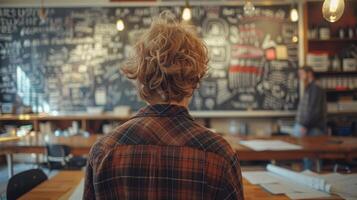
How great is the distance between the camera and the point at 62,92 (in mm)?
5746

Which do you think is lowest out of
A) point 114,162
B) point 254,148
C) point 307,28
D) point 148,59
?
point 254,148

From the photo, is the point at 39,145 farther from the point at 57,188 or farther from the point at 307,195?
the point at 307,195

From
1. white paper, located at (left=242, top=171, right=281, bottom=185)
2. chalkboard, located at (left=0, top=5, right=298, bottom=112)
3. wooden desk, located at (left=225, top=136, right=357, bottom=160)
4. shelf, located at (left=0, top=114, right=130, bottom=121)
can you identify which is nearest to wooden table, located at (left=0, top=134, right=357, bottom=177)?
wooden desk, located at (left=225, top=136, right=357, bottom=160)

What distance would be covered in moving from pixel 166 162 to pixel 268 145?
2241mm

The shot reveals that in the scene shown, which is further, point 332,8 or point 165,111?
point 332,8

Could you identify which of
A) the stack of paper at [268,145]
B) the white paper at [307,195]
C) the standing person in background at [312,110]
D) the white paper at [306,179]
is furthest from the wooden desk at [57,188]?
the standing person in background at [312,110]

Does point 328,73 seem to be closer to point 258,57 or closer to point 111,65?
point 258,57

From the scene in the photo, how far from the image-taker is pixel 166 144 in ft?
3.59

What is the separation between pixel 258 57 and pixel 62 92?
3037 mm

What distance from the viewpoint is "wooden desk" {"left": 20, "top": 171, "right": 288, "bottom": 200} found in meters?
1.77

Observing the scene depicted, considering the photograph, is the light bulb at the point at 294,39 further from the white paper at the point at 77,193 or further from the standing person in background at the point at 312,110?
the white paper at the point at 77,193

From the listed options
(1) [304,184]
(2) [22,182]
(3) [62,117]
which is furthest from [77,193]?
Answer: (3) [62,117]

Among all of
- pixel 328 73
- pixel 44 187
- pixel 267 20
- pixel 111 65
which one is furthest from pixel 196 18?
pixel 44 187

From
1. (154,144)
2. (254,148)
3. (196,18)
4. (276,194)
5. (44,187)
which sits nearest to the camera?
(154,144)
